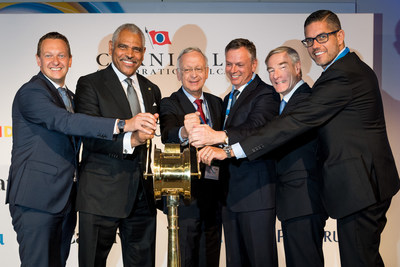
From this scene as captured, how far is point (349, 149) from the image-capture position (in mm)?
2691

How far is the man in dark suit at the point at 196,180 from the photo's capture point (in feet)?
10.6

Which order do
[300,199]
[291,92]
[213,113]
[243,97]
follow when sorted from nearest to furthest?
[300,199]
[291,92]
[243,97]
[213,113]


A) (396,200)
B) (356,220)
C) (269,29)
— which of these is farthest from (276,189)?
(396,200)

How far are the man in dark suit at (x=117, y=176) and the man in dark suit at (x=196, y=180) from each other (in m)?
0.22

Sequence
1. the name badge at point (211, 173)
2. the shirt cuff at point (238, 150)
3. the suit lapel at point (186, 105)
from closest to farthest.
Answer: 1. the shirt cuff at point (238, 150)
2. the name badge at point (211, 173)
3. the suit lapel at point (186, 105)

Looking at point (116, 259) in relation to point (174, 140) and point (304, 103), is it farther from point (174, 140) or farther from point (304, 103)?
point (304, 103)

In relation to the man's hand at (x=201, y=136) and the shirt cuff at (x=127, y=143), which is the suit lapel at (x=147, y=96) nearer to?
the shirt cuff at (x=127, y=143)

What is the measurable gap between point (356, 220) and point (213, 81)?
7.68 ft

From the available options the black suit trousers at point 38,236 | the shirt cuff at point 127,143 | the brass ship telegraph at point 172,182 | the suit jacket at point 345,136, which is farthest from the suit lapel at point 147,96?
the brass ship telegraph at point 172,182

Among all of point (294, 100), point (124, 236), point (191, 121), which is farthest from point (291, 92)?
point (124, 236)

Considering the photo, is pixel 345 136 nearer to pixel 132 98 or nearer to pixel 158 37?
pixel 132 98

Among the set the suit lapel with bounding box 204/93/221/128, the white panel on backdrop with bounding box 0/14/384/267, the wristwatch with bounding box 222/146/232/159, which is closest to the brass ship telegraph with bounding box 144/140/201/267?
the wristwatch with bounding box 222/146/232/159

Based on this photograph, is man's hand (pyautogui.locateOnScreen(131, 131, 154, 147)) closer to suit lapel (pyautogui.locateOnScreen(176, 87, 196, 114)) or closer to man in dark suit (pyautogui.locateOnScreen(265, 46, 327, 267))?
suit lapel (pyautogui.locateOnScreen(176, 87, 196, 114))

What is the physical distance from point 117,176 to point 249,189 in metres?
0.96
